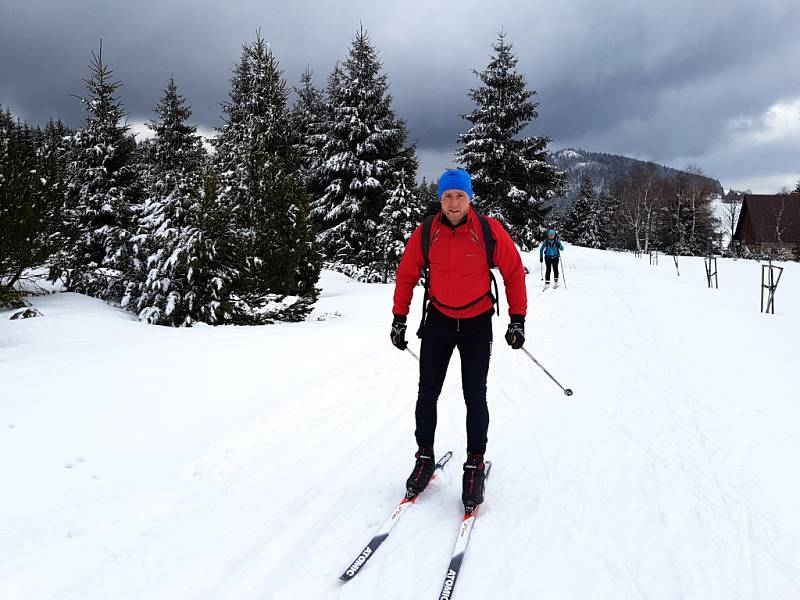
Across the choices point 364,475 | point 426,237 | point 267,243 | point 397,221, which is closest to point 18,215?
point 267,243

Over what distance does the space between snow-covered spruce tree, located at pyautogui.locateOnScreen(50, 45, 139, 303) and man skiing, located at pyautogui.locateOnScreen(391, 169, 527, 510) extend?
12839mm

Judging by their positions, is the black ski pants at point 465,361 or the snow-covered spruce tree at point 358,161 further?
the snow-covered spruce tree at point 358,161

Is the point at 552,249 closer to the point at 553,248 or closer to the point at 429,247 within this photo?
the point at 553,248

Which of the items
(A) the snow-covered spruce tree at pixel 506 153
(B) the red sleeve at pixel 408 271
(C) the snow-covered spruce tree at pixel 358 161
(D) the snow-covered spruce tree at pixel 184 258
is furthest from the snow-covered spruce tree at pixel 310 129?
(B) the red sleeve at pixel 408 271

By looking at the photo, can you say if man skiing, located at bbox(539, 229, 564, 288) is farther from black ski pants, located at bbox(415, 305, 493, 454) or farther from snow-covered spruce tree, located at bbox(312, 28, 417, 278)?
black ski pants, located at bbox(415, 305, 493, 454)

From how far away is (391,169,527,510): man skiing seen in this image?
3404mm

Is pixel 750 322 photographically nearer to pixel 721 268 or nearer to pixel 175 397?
pixel 175 397

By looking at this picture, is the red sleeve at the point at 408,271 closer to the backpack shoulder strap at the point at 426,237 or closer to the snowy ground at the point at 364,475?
the backpack shoulder strap at the point at 426,237

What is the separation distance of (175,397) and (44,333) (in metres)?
4.58

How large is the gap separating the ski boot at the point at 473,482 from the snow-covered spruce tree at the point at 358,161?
703 inches

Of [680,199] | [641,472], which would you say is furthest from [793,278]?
[680,199]

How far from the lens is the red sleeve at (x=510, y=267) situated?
343cm

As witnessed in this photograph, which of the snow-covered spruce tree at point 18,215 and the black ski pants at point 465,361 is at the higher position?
the snow-covered spruce tree at point 18,215

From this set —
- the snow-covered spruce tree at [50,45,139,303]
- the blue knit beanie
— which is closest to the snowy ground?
the blue knit beanie
